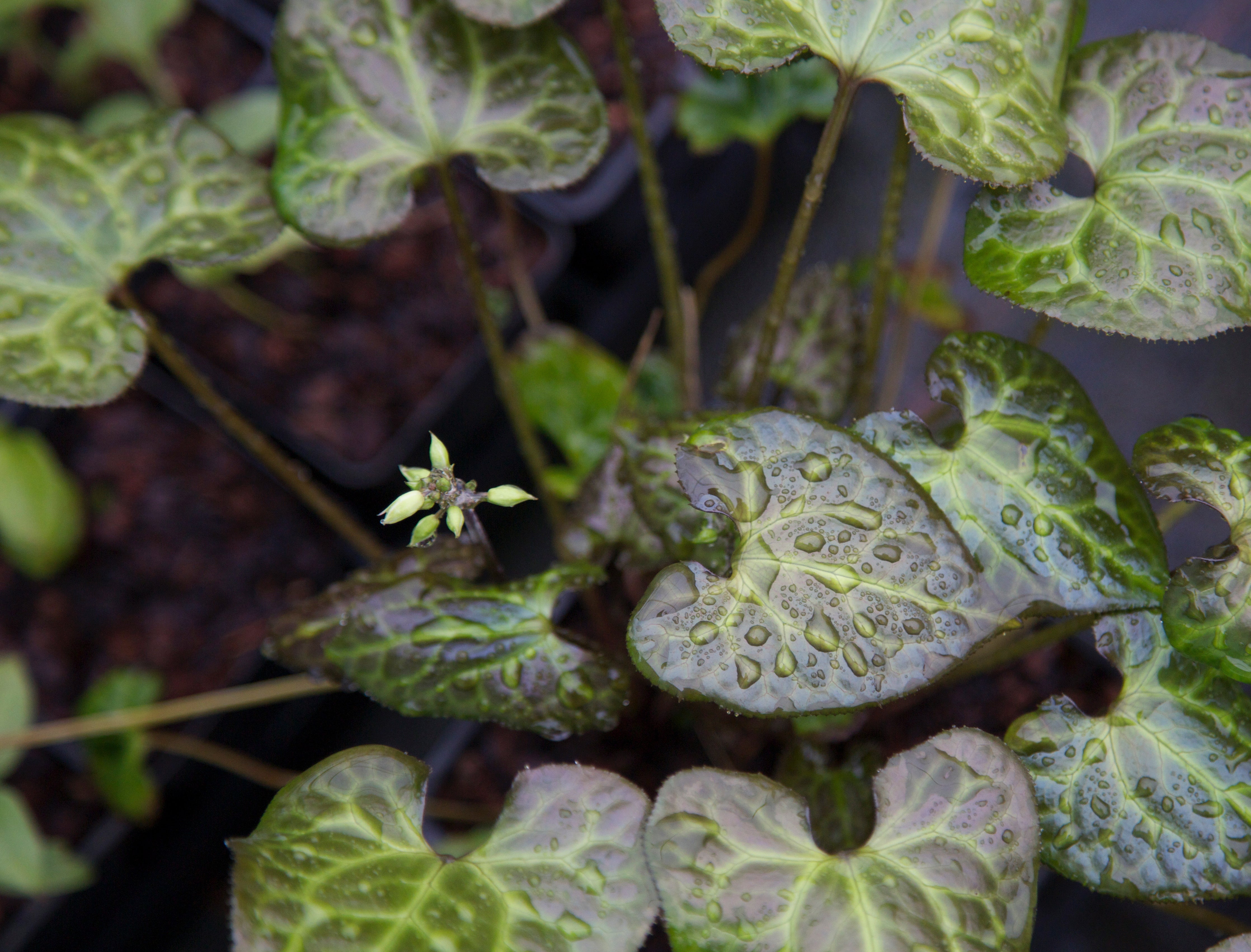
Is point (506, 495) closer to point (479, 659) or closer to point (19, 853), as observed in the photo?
point (479, 659)

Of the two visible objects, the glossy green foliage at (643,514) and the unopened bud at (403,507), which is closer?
the unopened bud at (403,507)

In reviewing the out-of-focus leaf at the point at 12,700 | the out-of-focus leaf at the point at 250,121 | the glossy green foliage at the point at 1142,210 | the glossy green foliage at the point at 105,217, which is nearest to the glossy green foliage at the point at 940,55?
the glossy green foliage at the point at 1142,210

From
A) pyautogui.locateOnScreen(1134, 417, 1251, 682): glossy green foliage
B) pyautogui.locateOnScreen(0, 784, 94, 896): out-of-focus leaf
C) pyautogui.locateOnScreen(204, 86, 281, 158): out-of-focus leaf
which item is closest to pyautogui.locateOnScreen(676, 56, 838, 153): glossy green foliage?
pyautogui.locateOnScreen(204, 86, 281, 158): out-of-focus leaf

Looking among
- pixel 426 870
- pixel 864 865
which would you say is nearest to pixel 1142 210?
pixel 864 865

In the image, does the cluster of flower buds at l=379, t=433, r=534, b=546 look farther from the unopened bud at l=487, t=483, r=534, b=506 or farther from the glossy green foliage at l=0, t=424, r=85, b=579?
the glossy green foliage at l=0, t=424, r=85, b=579

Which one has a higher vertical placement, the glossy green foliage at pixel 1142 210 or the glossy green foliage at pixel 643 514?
the glossy green foliage at pixel 1142 210

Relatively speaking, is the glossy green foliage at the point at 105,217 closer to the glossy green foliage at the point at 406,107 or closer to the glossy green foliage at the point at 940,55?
the glossy green foliage at the point at 406,107
